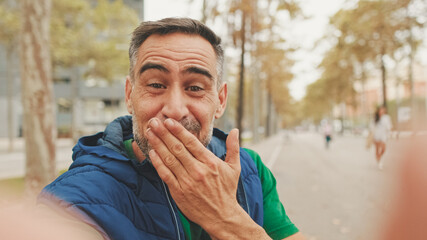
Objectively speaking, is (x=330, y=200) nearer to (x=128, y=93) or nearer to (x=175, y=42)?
(x=128, y=93)

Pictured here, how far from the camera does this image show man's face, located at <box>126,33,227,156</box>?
4.81ft

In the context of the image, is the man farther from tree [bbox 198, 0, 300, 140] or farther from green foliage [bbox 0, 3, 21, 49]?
green foliage [bbox 0, 3, 21, 49]

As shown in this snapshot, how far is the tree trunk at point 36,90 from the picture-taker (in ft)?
18.1

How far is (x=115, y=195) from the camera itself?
1287mm

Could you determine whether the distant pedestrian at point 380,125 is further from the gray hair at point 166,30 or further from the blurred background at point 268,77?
the gray hair at point 166,30

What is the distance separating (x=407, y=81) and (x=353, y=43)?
4.44 meters

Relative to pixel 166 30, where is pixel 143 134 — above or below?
below

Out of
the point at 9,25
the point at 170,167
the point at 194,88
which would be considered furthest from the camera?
the point at 9,25

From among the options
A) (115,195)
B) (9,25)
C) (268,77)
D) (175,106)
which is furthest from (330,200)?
(268,77)

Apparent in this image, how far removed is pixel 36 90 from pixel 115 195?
5070 millimetres

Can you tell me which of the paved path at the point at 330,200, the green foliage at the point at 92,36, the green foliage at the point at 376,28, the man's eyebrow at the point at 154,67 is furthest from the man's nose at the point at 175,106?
the green foliage at the point at 92,36

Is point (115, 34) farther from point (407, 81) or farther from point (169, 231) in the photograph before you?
point (169, 231)

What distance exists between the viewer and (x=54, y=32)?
56.0ft

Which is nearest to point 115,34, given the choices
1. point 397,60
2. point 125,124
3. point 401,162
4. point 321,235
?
point 397,60
